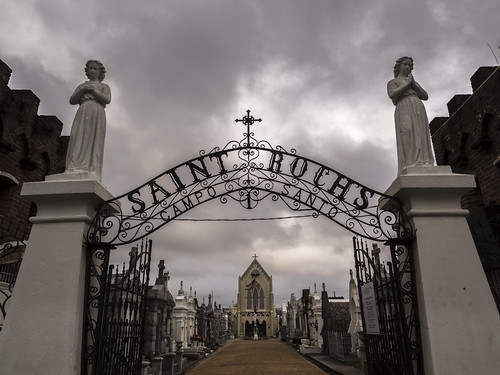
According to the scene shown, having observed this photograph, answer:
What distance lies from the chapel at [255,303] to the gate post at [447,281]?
7034 centimetres

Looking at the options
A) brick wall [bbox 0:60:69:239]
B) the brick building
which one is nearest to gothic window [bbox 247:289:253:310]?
brick wall [bbox 0:60:69:239]

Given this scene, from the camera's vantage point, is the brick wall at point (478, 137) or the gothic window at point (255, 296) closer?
the brick wall at point (478, 137)

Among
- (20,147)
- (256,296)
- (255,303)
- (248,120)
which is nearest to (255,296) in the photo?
(256,296)

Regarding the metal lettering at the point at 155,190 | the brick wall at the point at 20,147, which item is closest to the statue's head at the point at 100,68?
the metal lettering at the point at 155,190

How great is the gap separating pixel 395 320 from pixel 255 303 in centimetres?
7780

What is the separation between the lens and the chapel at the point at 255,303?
246 ft

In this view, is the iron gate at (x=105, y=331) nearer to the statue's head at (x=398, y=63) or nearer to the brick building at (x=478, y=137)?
the statue's head at (x=398, y=63)

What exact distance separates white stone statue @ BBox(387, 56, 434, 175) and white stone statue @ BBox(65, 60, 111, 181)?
4.19 meters

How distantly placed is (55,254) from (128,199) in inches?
46.6

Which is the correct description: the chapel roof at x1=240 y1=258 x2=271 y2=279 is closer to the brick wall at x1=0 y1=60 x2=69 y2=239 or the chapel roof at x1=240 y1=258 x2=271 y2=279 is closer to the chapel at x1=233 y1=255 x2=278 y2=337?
the chapel at x1=233 y1=255 x2=278 y2=337

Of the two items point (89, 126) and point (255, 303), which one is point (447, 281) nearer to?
point (89, 126)

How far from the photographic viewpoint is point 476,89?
11.4 m

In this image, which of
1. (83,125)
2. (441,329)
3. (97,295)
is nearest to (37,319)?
(97,295)

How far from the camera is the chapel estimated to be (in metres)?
75.0
